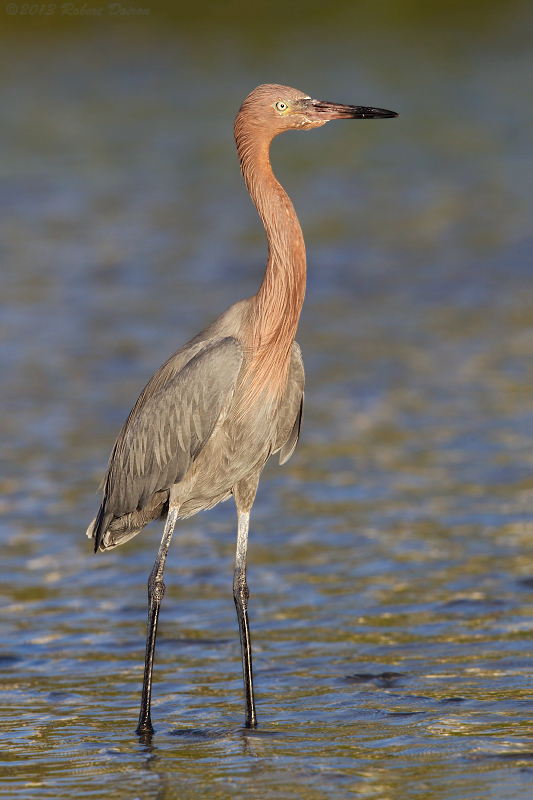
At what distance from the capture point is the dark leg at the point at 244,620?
20.8 ft

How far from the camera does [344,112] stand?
6.92 metres

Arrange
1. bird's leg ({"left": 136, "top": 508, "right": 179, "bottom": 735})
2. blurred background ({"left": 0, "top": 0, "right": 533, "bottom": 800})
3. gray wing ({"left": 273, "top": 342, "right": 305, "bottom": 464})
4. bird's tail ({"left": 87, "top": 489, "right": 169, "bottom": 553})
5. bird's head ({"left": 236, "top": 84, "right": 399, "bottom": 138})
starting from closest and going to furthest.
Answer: blurred background ({"left": 0, "top": 0, "right": 533, "bottom": 800})
bird's leg ({"left": 136, "top": 508, "right": 179, "bottom": 735})
bird's head ({"left": 236, "top": 84, "right": 399, "bottom": 138})
gray wing ({"left": 273, "top": 342, "right": 305, "bottom": 464})
bird's tail ({"left": 87, "top": 489, "right": 169, "bottom": 553})

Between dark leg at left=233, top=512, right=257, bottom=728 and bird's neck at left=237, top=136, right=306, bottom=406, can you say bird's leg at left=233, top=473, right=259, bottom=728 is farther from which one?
bird's neck at left=237, top=136, right=306, bottom=406

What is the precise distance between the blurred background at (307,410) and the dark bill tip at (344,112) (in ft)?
10.6

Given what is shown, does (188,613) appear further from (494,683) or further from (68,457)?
(68,457)

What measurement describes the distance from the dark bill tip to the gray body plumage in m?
Answer: 1.20

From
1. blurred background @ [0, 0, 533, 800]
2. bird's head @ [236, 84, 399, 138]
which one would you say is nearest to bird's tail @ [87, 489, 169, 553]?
blurred background @ [0, 0, 533, 800]

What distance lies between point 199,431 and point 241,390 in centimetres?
34

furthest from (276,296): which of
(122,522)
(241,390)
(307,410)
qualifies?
(307,410)

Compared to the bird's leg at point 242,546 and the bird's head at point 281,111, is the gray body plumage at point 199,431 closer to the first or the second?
the bird's leg at point 242,546

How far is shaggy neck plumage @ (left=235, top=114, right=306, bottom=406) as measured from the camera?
266 inches

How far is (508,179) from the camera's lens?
21.1 m

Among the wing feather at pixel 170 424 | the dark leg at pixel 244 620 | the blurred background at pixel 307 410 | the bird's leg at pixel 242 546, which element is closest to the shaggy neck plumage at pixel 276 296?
the wing feather at pixel 170 424

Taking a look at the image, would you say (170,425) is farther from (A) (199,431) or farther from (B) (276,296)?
(B) (276,296)
